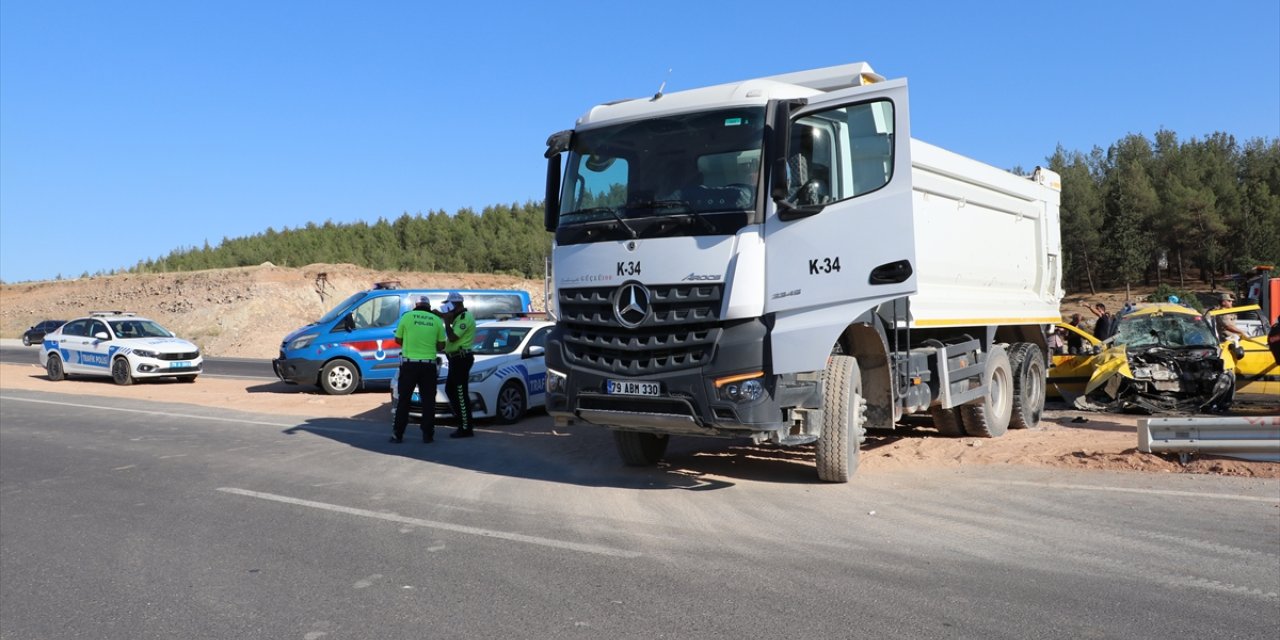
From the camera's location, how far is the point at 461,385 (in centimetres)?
1225

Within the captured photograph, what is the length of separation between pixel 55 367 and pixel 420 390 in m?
17.1

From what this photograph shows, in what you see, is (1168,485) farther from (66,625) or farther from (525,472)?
(66,625)

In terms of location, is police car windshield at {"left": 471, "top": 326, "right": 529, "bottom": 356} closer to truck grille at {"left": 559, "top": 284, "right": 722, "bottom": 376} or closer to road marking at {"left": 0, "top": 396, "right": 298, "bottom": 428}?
road marking at {"left": 0, "top": 396, "right": 298, "bottom": 428}

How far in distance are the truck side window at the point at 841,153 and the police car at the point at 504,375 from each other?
6505 mm

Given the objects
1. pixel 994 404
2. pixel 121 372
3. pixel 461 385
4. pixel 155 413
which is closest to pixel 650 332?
pixel 461 385

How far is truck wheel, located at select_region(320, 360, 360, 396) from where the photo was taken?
59.1ft

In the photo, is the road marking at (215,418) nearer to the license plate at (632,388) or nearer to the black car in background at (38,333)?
the license plate at (632,388)

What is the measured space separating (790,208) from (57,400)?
55.9ft

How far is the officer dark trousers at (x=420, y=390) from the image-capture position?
11547 millimetres

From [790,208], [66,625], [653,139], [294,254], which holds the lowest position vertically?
[66,625]

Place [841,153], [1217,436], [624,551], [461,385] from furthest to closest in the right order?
[461,385], [1217,436], [841,153], [624,551]

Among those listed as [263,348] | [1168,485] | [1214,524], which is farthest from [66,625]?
[263,348]

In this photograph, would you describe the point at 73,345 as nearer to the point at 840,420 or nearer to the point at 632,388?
the point at 632,388

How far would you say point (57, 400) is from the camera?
1852cm
